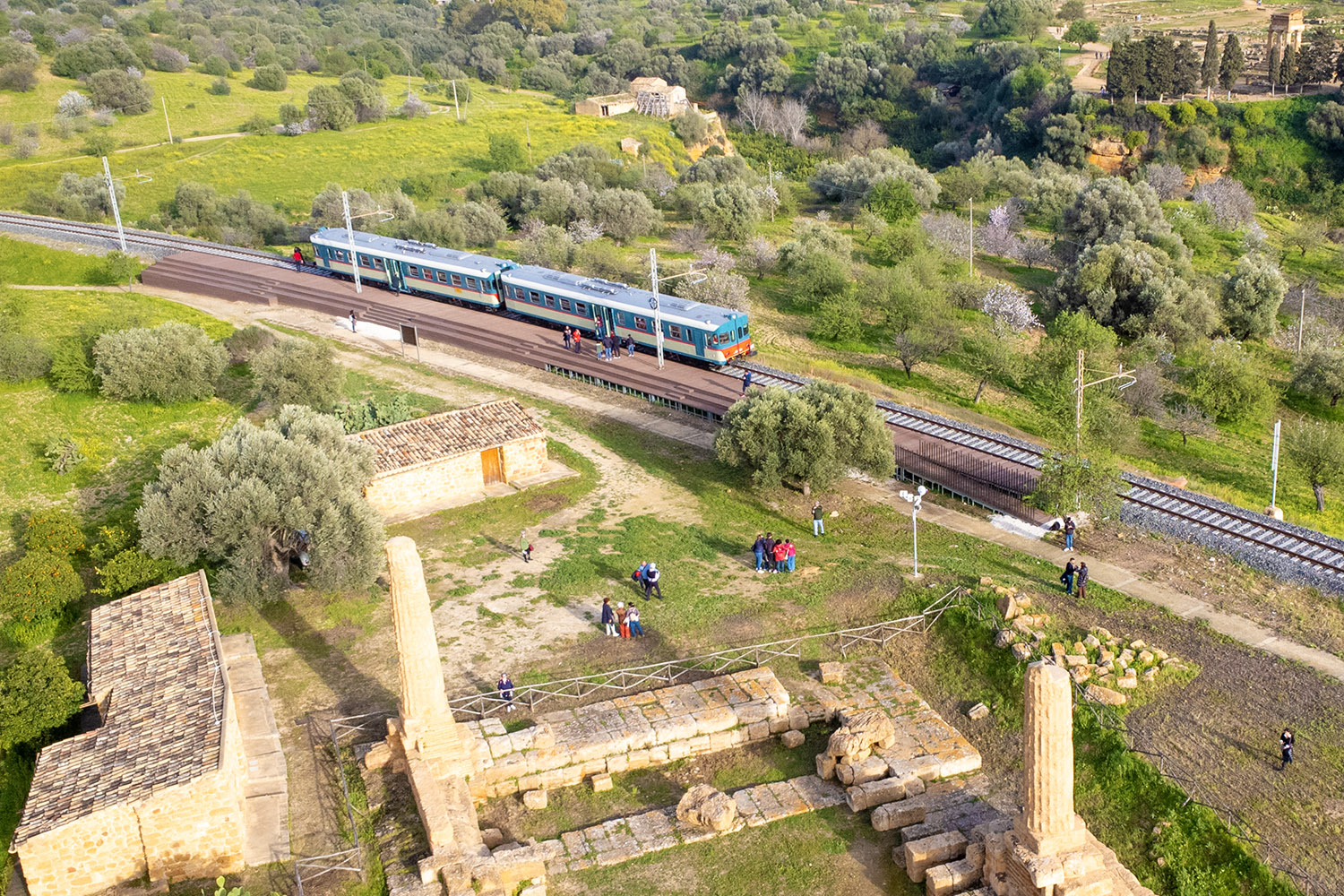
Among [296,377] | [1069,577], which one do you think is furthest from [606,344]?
[1069,577]

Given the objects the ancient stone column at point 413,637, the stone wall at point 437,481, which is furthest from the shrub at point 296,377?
the ancient stone column at point 413,637

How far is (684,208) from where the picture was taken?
2569 inches

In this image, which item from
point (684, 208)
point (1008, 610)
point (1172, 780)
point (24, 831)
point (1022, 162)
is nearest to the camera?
point (24, 831)

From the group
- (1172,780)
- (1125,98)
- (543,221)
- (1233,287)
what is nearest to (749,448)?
(1172,780)

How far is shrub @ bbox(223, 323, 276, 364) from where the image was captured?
129 ft

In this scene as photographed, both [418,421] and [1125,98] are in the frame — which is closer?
[418,421]

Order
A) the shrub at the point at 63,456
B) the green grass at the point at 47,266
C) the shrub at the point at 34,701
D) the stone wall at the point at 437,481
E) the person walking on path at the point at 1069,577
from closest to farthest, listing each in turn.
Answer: the shrub at the point at 34,701 → the person walking on path at the point at 1069,577 → the stone wall at the point at 437,481 → the shrub at the point at 63,456 → the green grass at the point at 47,266

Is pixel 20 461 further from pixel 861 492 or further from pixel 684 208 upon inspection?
pixel 684 208

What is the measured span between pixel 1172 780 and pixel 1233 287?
35.6 m

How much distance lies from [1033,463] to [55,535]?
2483cm

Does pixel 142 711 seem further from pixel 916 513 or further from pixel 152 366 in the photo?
pixel 152 366

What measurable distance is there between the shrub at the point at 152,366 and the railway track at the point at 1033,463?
10.7 m

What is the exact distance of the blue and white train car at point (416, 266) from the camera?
45812mm

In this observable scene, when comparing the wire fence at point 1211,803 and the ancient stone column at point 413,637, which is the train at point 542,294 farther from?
the ancient stone column at point 413,637
